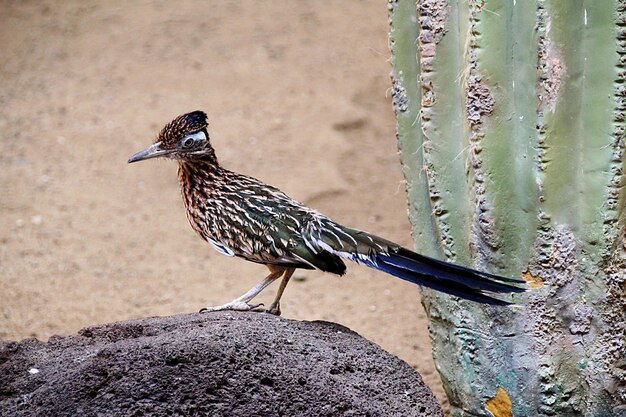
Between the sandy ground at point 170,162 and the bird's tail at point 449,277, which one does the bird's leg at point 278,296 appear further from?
the sandy ground at point 170,162

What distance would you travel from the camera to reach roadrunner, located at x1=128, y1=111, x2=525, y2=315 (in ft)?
11.6

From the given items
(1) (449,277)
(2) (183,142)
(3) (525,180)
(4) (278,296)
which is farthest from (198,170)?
(3) (525,180)

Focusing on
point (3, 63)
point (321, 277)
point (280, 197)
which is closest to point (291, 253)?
point (280, 197)

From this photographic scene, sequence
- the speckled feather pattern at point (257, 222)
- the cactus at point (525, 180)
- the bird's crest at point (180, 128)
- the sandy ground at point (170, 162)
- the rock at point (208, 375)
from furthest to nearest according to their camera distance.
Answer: the sandy ground at point (170, 162) < the bird's crest at point (180, 128) < the speckled feather pattern at point (257, 222) < the cactus at point (525, 180) < the rock at point (208, 375)

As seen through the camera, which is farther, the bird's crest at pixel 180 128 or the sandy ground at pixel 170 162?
the sandy ground at pixel 170 162

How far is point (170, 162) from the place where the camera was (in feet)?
26.9

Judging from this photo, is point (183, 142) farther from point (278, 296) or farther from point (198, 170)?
point (278, 296)

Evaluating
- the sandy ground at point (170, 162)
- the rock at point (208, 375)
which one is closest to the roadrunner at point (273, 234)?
the rock at point (208, 375)

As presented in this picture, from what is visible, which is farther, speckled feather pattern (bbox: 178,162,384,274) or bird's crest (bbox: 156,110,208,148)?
bird's crest (bbox: 156,110,208,148)

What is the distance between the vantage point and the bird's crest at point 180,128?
4332 mm

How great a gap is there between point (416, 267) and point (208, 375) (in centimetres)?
87

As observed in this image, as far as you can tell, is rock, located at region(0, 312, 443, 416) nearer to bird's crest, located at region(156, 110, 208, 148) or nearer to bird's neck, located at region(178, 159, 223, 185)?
bird's neck, located at region(178, 159, 223, 185)

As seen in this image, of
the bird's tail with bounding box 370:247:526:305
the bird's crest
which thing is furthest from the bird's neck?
the bird's tail with bounding box 370:247:526:305

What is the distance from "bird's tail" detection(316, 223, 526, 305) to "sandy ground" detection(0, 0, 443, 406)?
6.62 feet
